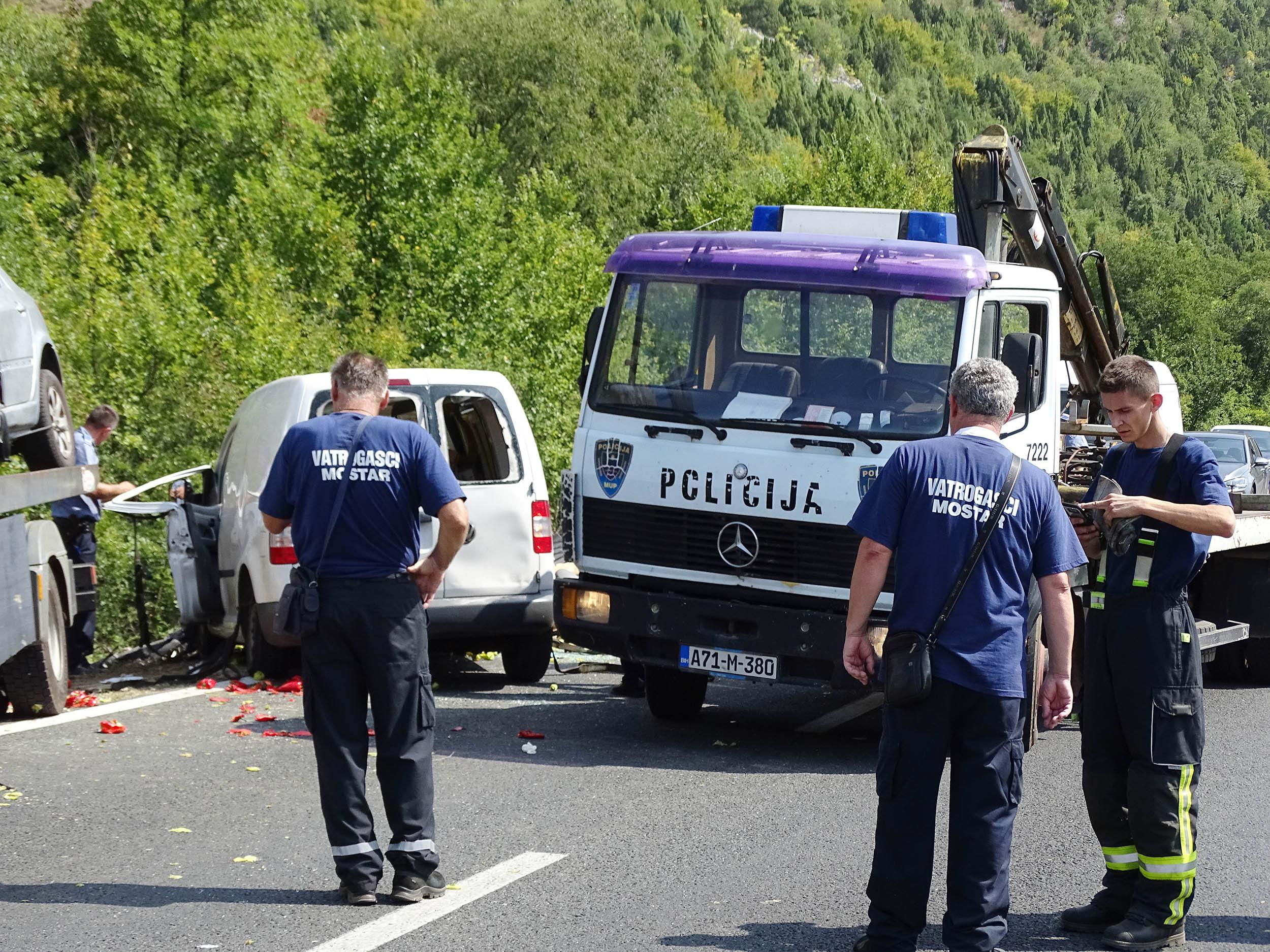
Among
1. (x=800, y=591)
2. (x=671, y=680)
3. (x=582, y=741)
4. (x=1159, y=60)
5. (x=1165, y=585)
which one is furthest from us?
(x=1159, y=60)

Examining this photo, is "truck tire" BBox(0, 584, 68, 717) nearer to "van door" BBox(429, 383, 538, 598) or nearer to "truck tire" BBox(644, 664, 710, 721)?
"van door" BBox(429, 383, 538, 598)

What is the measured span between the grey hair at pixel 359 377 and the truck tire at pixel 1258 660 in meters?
7.89

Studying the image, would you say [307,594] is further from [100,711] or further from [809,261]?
[100,711]

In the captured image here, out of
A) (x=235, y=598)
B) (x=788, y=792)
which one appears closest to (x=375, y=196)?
(x=235, y=598)

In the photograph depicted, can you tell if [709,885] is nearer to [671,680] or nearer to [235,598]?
[671,680]

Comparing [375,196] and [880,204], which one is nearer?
[375,196]

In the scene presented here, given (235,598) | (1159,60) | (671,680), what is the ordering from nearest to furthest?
(671,680)
(235,598)
(1159,60)

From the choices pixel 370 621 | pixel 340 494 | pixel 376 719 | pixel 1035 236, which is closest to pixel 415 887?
pixel 376 719

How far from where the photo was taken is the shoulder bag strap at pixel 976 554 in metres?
4.42

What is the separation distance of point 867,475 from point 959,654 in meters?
3.25

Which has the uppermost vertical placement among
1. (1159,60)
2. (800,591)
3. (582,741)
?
(1159,60)

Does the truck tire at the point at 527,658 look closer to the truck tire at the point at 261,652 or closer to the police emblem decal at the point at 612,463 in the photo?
the truck tire at the point at 261,652

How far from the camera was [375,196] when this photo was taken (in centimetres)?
2727

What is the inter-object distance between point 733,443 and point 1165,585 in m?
3.07
